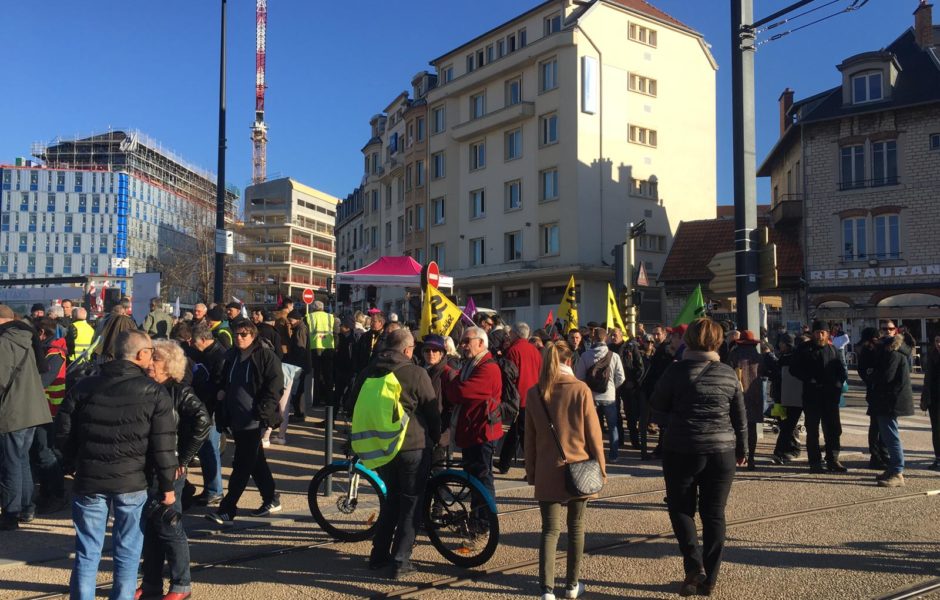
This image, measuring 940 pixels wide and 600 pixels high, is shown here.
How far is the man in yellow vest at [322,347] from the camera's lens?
13875mm

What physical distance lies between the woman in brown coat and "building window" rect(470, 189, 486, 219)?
34949mm

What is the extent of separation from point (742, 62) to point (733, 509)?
766cm

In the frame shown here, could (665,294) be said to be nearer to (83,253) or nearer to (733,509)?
(733,509)

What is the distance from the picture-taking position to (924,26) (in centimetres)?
3441

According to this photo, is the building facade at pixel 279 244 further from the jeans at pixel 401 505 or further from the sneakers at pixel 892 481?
the jeans at pixel 401 505

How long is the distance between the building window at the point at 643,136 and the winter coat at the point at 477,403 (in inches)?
1280

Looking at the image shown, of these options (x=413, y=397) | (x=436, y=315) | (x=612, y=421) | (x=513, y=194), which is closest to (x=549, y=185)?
(x=513, y=194)

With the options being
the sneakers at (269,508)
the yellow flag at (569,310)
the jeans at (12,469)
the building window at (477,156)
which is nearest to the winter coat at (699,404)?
the sneakers at (269,508)

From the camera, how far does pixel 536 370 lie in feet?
29.4

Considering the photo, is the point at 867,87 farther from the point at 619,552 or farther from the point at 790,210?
the point at 619,552

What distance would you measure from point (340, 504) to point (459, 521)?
137 centimetres

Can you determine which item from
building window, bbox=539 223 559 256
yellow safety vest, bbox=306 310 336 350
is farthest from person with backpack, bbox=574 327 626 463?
building window, bbox=539 223 559 256

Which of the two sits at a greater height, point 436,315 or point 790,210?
point 790,210

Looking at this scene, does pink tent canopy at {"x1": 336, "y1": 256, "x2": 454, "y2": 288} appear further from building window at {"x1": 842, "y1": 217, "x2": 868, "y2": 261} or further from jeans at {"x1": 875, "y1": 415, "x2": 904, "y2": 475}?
building window at {"x1": 842, "y1": 217, "x2": 868, "y2": 261}
